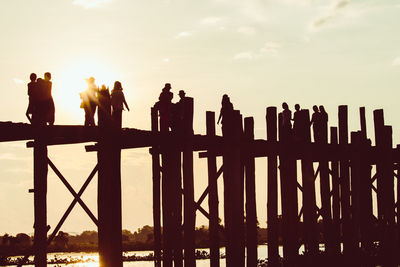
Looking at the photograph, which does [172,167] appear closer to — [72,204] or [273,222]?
[72,204]

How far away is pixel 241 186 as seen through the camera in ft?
55.3

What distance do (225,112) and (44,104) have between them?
4468mm

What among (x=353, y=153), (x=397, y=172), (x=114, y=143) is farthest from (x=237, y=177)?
(x=397, y=172)

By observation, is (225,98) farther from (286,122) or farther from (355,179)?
(355,179)

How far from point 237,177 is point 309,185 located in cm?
295

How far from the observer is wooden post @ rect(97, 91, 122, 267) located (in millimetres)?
13633

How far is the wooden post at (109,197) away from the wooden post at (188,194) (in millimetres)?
1912

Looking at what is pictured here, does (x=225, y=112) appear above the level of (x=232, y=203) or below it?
above

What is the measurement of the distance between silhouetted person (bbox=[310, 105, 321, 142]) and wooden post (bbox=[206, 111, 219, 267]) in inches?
142

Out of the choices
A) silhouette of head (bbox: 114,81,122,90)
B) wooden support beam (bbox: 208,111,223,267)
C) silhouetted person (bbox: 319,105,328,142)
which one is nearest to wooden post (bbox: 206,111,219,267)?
wooden support beam (bbox: 208,111,223,267)

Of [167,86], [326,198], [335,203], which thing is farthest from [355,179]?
[167,86]

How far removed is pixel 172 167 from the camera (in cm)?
1550

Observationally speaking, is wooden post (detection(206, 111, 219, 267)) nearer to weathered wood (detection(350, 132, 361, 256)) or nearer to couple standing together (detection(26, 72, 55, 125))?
couple standing together (detection(26, 72, 55, 125))

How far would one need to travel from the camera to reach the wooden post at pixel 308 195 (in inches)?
731
